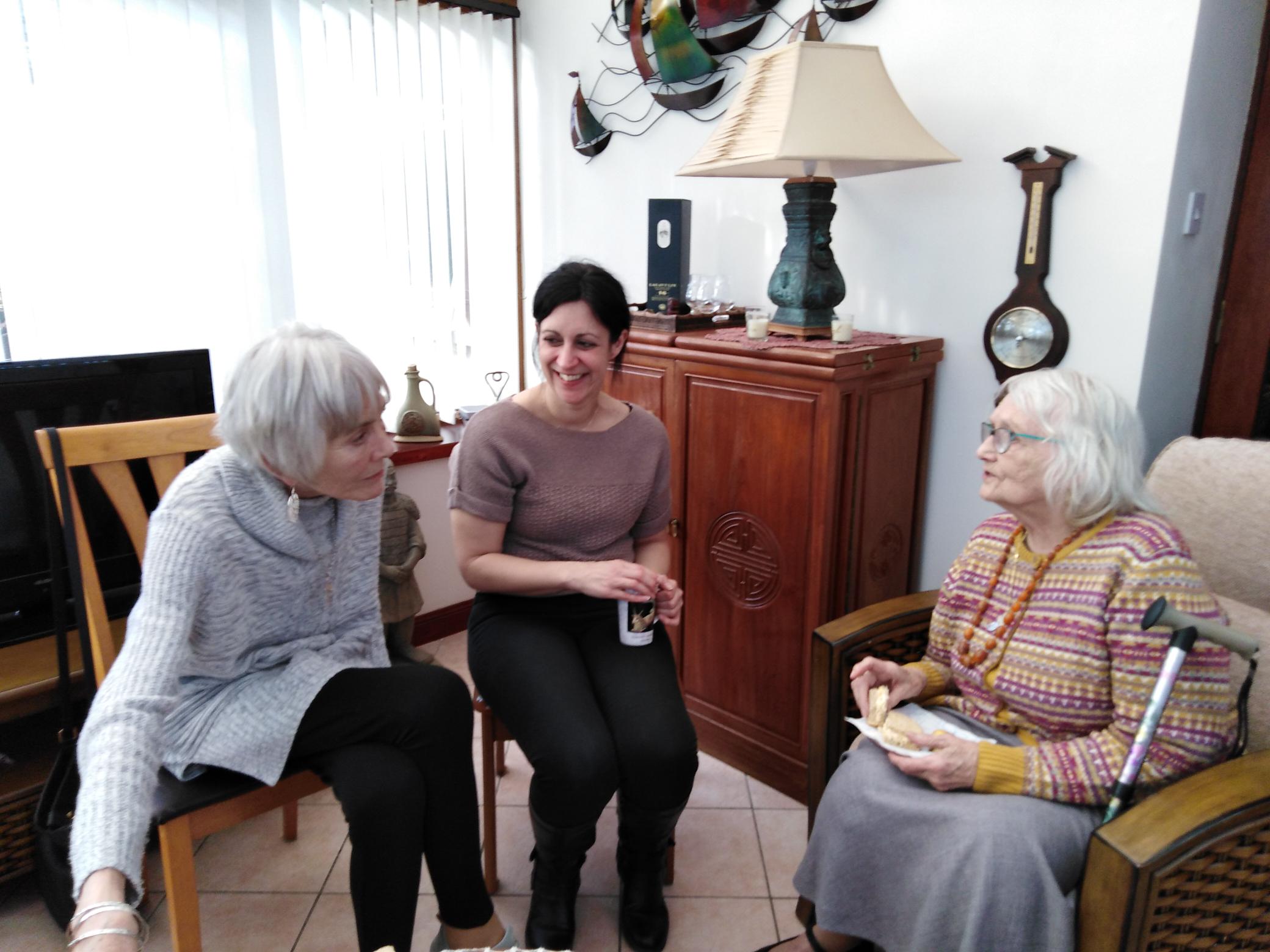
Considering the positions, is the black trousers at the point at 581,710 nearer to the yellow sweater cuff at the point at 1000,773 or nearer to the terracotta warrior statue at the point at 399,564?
the yellow sweater cuff at the point at 1000,773

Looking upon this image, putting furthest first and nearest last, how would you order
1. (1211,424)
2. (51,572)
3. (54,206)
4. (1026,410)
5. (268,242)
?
1. (268,242)
2. (54,206)
3. (1211,424)
4. (51,572)
5. (1026,410)

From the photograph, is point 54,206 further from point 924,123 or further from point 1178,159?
point 1178,159

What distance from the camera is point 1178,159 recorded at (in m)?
1.73

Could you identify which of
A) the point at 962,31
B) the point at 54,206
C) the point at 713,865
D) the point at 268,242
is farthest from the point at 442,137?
the point at 713,865

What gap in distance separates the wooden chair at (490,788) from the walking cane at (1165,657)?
3.03 ft

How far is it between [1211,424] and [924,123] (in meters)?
0.99

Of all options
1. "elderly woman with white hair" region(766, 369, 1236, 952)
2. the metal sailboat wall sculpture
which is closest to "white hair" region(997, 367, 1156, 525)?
"elderly woman with white hair" region(766, 369, 1236, 952)

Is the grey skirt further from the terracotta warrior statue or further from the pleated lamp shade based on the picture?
the terracotta warrior statue

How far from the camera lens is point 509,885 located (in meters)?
1.85

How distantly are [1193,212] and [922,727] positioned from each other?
1250 millimetres

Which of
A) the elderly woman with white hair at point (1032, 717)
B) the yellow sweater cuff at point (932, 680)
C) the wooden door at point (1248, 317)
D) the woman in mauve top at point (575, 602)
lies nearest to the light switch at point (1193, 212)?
the wooden door at point (1248, 317)

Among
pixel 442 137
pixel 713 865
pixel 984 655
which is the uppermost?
pixel 442 137

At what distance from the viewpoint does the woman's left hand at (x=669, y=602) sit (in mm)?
1680

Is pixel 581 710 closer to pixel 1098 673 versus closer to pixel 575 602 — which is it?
pixel 575 602
